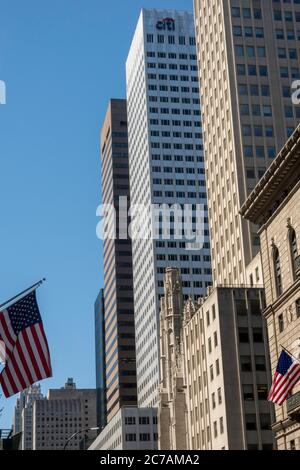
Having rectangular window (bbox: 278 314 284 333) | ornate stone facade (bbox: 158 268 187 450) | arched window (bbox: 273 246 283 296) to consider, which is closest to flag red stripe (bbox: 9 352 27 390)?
rectangular window (bbox: 278 314 284 333)

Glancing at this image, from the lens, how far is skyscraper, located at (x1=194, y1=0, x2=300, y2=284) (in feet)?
398

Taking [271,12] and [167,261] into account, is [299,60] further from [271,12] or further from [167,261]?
[167,261]

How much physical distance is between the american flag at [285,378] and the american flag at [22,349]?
21810mm

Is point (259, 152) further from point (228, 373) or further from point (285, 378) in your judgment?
point (285, 378)

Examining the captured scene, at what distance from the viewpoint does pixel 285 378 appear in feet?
177

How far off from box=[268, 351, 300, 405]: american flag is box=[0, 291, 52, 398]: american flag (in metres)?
21.8

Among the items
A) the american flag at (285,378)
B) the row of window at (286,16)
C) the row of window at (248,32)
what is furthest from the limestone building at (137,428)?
the american flag at (285,378)

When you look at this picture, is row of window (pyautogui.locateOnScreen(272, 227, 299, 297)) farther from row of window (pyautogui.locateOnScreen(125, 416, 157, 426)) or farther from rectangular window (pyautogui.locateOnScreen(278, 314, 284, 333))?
row of window (pyautogui.locateOnScreen(125, 416, 157, 426))

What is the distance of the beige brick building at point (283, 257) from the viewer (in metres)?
69.2

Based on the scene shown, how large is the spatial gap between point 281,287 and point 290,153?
11687mm

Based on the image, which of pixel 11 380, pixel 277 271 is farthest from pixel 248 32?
pixel 11 380

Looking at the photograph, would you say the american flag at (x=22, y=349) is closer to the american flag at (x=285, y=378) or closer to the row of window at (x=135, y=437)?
the american flag at (x=285, y=378)

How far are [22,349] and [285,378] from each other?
2309cm
